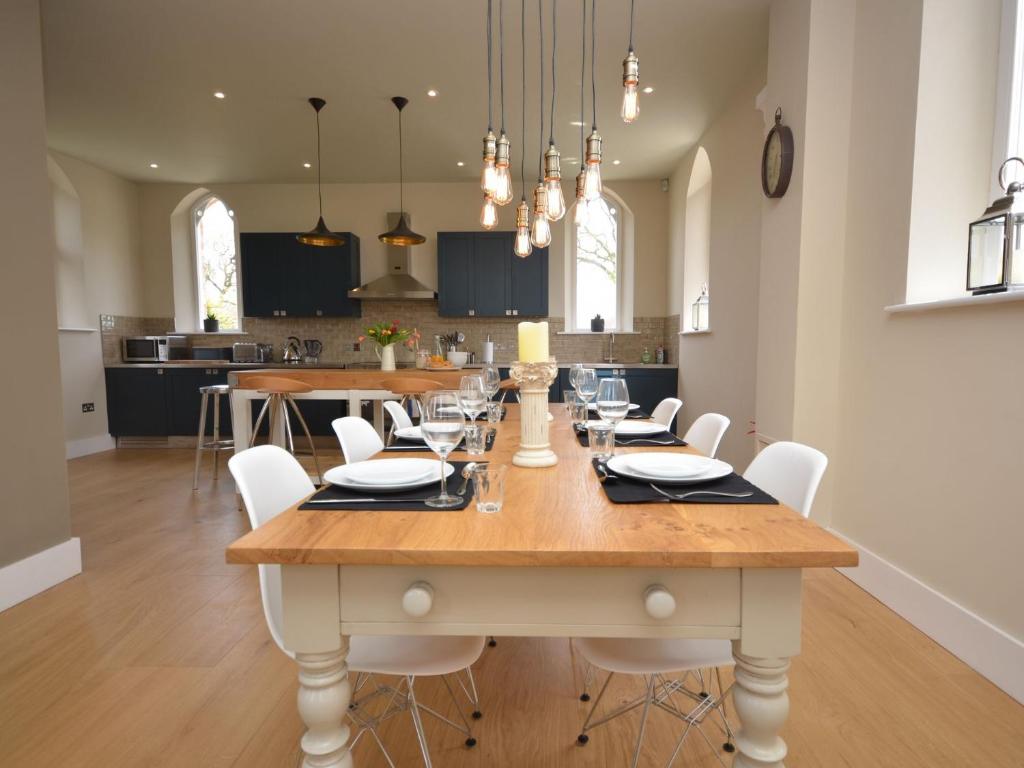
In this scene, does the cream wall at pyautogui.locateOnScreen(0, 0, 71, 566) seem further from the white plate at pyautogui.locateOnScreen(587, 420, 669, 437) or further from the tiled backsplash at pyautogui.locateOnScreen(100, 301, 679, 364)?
the tiled backsplash at pyautogui.locateOnScreen(100, 301, 679, 364)

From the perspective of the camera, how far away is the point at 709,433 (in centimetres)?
208

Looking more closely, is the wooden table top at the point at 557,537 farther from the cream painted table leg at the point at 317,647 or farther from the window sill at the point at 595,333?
the window sill at the point at 595,333

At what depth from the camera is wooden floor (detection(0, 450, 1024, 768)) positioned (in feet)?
4.80

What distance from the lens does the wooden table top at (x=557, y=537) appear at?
0.83m

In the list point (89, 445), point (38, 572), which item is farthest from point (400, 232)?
point (89, 445)

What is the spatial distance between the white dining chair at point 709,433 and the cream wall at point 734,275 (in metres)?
1.99

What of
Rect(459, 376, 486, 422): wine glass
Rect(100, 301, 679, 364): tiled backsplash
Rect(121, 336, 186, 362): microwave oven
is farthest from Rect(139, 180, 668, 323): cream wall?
Rect(459, 376, 486, 422): wine glass

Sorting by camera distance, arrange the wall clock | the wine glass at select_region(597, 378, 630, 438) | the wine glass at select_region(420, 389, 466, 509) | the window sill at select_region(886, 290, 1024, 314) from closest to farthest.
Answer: the wine glass at select_region(420, 389, 466, 509)
the wine glass at select_region(597, 378, 630, 438)
the window sill at select_region(886, 290, 1024, 314)
the wall clock

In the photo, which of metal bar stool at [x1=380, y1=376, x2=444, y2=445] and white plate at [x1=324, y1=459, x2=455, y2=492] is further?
metal bar stool at [x1=380, y1=376, x2=444, y2=445]

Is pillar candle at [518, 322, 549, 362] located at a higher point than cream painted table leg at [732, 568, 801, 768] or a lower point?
higher

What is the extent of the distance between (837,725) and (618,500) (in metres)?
1.14

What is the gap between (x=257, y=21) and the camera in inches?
127

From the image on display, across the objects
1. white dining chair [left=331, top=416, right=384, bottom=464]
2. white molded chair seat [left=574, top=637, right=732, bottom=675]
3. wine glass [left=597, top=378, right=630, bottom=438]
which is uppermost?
wine glass [left=597, top=378, right=630, bottom=438]

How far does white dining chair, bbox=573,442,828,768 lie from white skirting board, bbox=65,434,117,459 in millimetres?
5917
